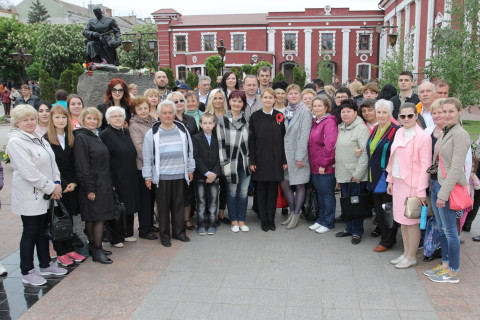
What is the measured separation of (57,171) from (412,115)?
396cm

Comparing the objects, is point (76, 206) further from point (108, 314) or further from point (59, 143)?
point (108, 314)

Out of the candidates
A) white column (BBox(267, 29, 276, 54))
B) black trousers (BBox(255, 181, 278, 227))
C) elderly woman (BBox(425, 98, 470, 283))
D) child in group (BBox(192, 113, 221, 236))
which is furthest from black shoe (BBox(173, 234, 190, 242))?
white column (BBox(267, 29, 276, 54))

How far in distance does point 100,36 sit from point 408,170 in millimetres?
7847

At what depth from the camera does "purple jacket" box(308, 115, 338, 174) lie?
222 inches

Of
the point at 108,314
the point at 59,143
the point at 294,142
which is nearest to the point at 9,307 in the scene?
the point at 108,314

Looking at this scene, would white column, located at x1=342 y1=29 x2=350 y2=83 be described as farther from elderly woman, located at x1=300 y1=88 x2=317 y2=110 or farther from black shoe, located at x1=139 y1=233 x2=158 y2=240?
black shoe, located at x1=139 y1=233 x2=158 y2=240

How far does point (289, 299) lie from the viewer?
4.00 metres

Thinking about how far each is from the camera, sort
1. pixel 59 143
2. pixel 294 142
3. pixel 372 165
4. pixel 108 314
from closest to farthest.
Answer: pixel 108 314
pixel 59 143
pixel 372 165
pixel 294 142

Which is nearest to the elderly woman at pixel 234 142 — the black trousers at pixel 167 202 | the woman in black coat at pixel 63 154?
the black trousers at pixel 167 202

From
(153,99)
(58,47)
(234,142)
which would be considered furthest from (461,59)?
(58,47)

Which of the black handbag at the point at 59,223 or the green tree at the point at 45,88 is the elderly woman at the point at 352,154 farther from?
the green tree at the point at 45,88

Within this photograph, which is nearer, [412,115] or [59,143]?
[412,115]

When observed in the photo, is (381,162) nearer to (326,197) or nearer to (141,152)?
(326,197)

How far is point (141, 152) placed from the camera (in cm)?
558
